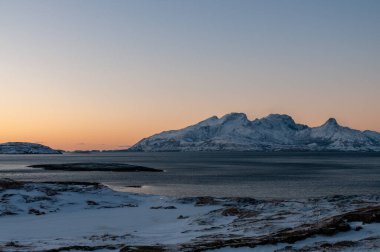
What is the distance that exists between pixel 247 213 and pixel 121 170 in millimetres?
130906

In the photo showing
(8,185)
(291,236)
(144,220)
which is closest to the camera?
(291,236)

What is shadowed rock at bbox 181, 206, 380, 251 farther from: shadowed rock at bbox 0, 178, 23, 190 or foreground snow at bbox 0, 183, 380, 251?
shadowed rock at bbox 0, 178, 23, 190

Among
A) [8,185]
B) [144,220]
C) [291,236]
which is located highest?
[8,185]

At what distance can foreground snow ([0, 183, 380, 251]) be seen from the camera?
1310 inches

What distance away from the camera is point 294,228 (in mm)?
37344

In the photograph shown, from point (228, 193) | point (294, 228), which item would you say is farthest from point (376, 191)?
point (294, 228)

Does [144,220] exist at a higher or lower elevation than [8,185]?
lower

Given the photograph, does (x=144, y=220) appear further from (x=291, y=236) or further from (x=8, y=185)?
(x=8, y=185)

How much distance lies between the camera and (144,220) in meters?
50.1

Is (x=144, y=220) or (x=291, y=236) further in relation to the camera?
(x=144, y=220)

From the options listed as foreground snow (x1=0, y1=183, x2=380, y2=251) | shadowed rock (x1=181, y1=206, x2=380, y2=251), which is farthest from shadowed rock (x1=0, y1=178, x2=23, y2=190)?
shadowed rock (x1=181, y1=206, x2=380, y2=251)

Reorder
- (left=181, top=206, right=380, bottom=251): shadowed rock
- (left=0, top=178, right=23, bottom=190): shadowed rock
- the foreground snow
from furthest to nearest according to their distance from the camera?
(left=0, top=178, right=23, bottom=190): shadowed rock < the foreground snow < (left=181, top=206, right=380, bottom=251): shadowed rock

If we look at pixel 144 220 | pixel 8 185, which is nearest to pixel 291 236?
pixel 144 220

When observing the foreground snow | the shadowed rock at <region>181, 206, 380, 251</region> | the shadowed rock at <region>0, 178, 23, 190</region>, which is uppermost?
the shadowed rock at <region>0, 178, 23, 190</region>
